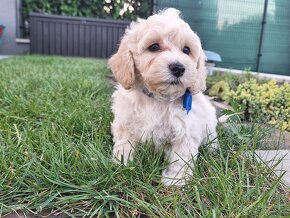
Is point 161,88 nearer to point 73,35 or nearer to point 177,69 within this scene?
point 177,69

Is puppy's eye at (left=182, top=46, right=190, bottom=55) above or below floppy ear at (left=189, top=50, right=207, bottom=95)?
above

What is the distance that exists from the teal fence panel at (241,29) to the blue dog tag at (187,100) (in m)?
3.32

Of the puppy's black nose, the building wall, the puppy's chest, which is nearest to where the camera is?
the puppy's black nose

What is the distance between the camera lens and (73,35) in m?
9.73

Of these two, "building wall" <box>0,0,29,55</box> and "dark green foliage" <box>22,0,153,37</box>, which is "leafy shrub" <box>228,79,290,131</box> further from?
"building wall" <box>0,0,29,55</box>

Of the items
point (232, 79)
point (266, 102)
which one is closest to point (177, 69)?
point (266, 102)

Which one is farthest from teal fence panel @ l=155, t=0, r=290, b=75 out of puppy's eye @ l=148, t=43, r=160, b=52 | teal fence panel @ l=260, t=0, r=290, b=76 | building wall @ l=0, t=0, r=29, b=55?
building wall @ l=0, t=0, r=29, b=55

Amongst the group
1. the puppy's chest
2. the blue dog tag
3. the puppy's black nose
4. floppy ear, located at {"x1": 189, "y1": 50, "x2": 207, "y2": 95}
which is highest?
the puppy's black nose

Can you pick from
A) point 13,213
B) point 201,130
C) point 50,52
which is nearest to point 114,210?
point 13,213

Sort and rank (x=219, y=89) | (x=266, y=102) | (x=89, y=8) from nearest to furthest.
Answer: (x=266, y=102) < (x=219, y=89) < (x=89, y=8)

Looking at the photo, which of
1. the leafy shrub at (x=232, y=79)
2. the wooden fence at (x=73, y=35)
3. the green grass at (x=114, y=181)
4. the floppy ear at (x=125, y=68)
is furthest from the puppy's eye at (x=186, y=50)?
the wooden fence at (x=73, y=35)

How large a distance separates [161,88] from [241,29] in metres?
3.80

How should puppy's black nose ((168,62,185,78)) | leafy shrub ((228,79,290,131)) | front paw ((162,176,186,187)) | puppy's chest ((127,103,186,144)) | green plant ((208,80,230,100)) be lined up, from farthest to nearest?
green plant ((208,80,230,100)) → leafy shrub ((228,79,290,131)) → puppy's chest ((127,103,186,144)) → puppy's black nose ((168,62,185,78)) → front paw ((162,176,186,187))

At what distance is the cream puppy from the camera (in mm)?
1856
